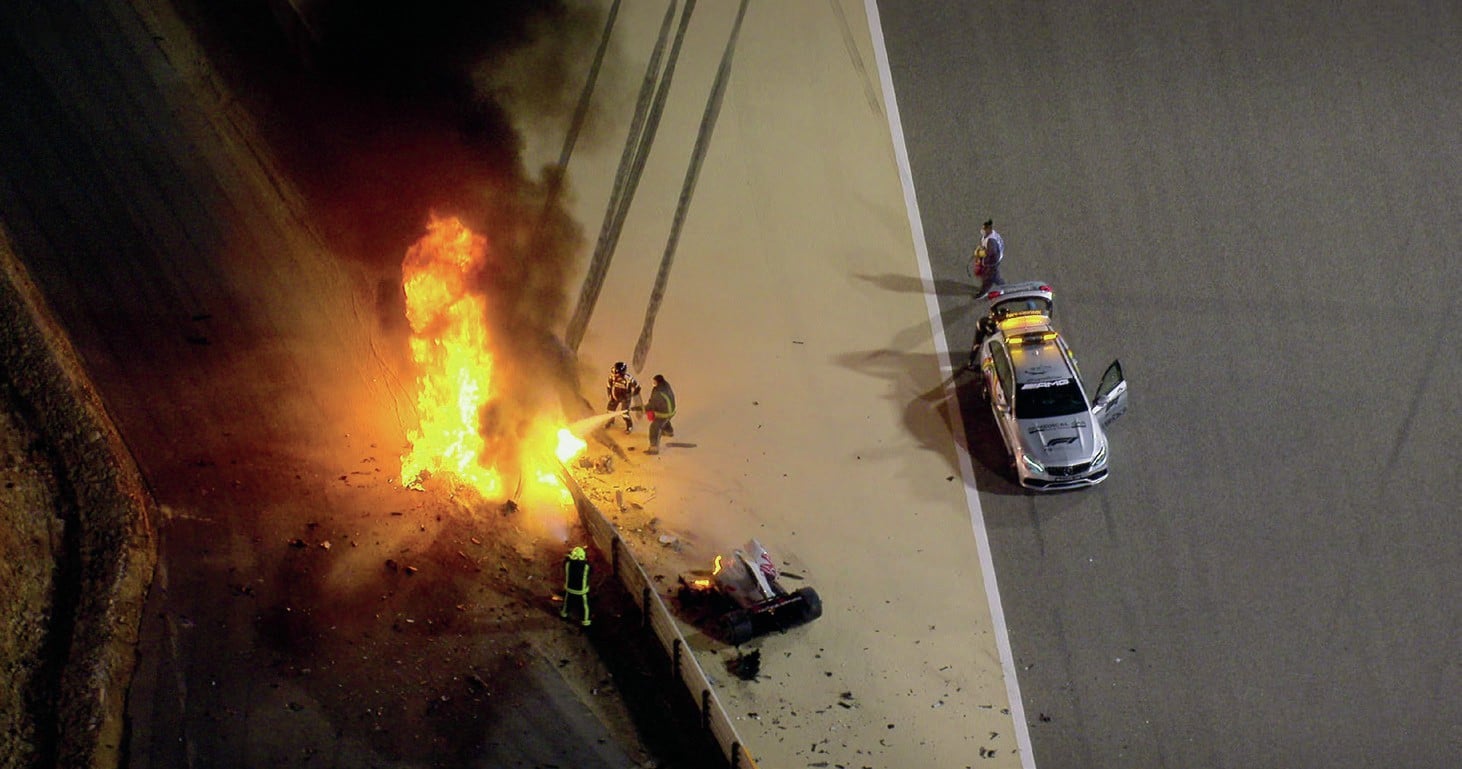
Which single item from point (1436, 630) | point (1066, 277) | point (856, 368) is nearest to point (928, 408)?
point (856, 368)

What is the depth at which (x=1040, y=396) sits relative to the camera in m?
17.7

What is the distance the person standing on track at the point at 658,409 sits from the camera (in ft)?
57.6

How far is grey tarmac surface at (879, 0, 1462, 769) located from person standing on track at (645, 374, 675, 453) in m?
4.54

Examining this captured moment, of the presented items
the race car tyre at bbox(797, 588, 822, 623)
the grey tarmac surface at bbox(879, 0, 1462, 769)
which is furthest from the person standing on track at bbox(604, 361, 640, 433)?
the grey tarmac surface at bbox(879, 0, 1462, 769)

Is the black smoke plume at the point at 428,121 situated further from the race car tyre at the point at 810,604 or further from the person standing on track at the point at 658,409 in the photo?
the race car tyre at the point at 810,604

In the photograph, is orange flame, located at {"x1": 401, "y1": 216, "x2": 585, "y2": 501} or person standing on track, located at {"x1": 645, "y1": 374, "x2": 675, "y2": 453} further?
person standing on track, located at {"x1": 645, "y1": 374, "x2": 675, "y2": 453}

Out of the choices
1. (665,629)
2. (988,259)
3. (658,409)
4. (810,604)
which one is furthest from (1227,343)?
(665,629)

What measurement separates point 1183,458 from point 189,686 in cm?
1344

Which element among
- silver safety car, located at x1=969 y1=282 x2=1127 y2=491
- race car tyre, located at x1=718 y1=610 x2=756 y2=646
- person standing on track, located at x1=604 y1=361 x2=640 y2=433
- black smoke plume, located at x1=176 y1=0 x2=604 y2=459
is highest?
A: black smoke plume, located at x1=176 y1=0 x2=604 y2=459

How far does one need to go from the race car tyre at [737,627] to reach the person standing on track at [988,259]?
727cm

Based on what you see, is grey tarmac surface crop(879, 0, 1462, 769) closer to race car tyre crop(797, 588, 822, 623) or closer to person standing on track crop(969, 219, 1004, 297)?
person standing on track crop(969, 219, 1004, 297)

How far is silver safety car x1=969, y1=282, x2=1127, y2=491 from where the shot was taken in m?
17.3

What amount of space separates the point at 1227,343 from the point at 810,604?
8448 millimetres

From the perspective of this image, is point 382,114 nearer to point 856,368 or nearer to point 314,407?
point 314,407
